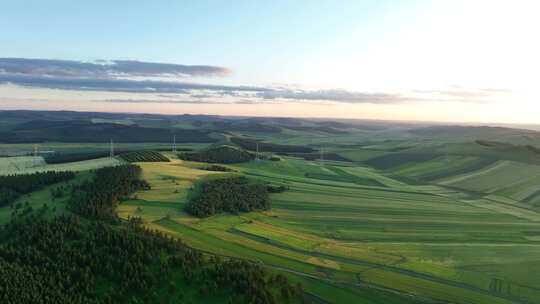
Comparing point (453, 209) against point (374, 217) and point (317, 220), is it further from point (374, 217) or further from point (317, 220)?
point (317, 220)

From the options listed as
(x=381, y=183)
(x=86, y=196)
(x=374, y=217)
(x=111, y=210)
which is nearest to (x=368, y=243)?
(x=374, y=217)

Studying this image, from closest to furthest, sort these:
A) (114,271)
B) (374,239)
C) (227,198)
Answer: (114,271) → (374,239) → (227,198)

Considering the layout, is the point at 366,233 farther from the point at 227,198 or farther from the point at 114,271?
the point at 114,271

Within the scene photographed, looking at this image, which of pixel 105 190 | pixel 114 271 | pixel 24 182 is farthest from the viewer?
pixel 24 182

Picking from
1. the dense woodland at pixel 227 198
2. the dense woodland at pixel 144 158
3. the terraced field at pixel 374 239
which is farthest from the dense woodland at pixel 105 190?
the dense woodland at pixel 144 158

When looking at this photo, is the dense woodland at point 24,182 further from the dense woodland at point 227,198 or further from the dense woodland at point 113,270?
the dense woodland at point 227,198

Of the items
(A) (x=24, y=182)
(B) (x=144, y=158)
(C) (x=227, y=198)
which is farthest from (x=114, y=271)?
(B) (x=144, y=158)

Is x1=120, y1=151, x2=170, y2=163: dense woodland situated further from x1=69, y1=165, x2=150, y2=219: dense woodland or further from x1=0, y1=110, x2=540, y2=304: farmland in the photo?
x1=69, y1=165, x2=150, y2=219: dense woodland

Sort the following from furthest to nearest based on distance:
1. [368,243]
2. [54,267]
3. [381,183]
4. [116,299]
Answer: [381,183], [368,243], [54,267], [116,299]
